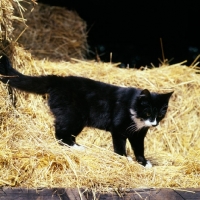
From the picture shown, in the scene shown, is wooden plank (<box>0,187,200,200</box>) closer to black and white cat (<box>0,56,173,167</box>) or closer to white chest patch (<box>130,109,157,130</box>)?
black and white cat (<box>0,56,173,167</box>)

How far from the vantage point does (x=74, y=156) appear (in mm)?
3623

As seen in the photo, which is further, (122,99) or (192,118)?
(192,118)

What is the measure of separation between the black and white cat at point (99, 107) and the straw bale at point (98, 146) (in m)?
0.19

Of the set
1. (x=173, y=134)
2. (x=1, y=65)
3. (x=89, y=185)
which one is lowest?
(x=173, y=134)

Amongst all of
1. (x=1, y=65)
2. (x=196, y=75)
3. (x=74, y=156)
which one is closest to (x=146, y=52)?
(x=196, y=75)

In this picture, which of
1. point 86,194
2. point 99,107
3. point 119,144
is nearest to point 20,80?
point 99,107

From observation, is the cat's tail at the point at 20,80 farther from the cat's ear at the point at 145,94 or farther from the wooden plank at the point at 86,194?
the wooden plank at the point at 86,194

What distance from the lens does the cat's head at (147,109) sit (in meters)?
4.45

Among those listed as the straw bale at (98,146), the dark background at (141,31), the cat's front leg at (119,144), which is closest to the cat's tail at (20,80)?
the straw bale at (98,146)

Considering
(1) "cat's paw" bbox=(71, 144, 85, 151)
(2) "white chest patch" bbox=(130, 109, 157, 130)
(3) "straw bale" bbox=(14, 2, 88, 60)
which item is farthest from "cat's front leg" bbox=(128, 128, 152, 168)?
(3) "straw bale" bbox=(14, 2, 88, 60)

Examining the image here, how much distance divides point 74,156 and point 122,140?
0.89 meters

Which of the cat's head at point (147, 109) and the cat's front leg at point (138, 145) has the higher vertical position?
the cat's head at point (147, 109)

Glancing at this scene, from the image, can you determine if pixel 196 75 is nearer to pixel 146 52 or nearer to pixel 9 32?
pixel 146 52

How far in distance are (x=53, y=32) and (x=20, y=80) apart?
2.05 metres
